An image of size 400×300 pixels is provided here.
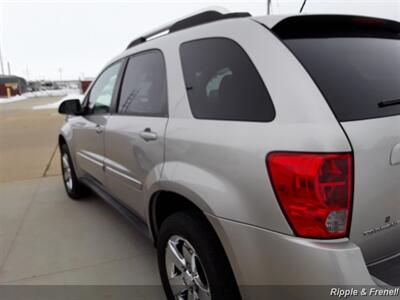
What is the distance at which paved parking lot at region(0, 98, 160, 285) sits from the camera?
2.76 metres

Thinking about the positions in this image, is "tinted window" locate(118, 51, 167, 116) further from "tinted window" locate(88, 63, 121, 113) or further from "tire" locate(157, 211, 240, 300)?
"tire" locate(157, 211, 240, 300)

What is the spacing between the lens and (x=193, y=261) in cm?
188

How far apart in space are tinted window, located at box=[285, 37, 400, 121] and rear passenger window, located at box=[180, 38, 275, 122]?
237 mm

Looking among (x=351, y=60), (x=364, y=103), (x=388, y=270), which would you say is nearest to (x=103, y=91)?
(x=351, y=60)

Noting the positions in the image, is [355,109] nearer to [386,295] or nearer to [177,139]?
[386,295]

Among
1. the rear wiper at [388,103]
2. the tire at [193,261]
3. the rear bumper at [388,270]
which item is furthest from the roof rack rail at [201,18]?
the rear bumper at [388,270]

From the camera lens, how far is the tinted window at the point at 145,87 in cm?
229

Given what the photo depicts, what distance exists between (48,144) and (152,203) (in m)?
7.44

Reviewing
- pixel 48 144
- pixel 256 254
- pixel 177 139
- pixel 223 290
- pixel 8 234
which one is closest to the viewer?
pixel 256 254

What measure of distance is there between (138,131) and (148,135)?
0.19m

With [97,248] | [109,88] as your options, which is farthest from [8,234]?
[109,88]

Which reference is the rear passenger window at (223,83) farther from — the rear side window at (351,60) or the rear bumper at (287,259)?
the rear bumper at (287,259)

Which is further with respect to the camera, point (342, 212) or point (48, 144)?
point (48, 144)

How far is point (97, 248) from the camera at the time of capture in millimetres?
3201
